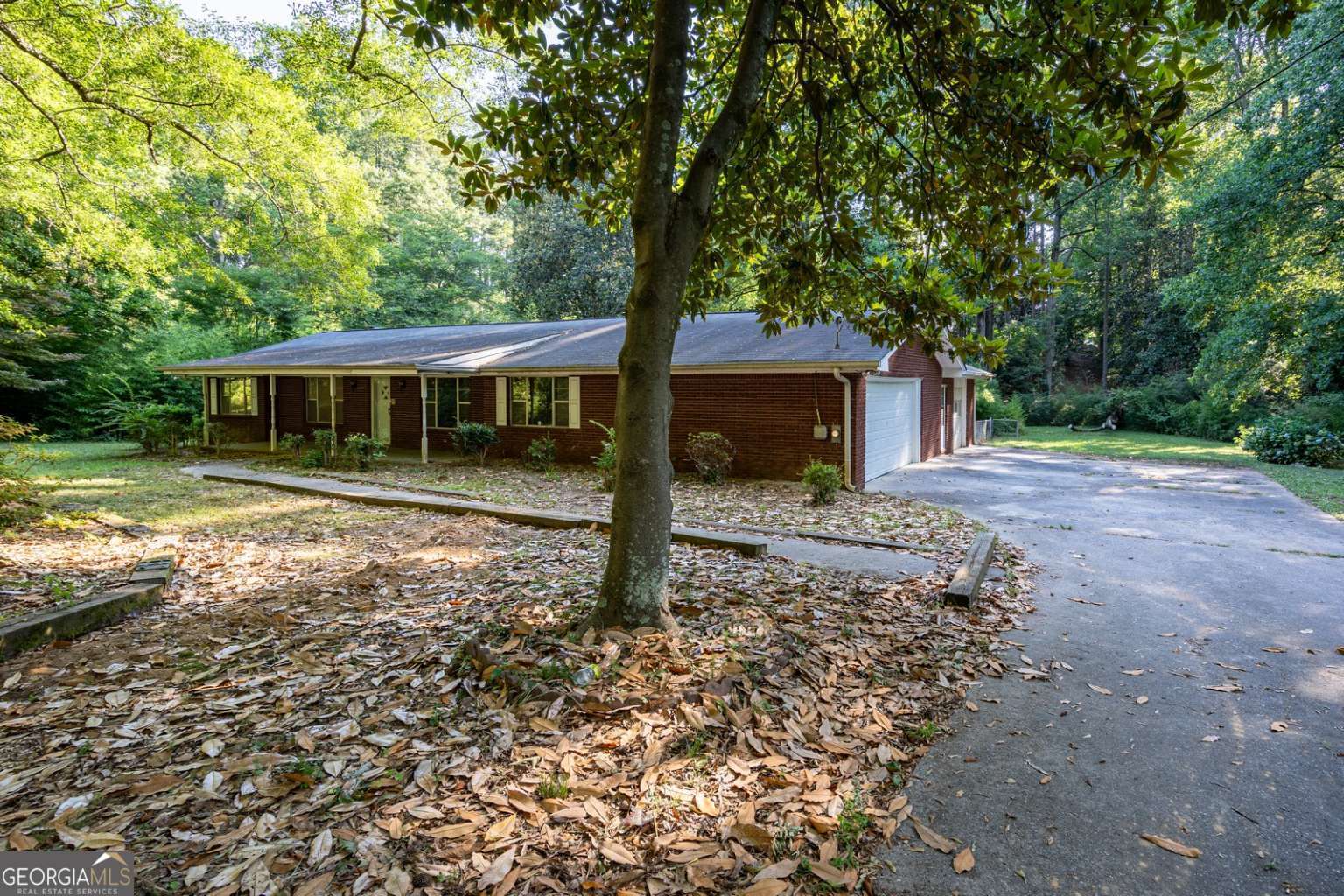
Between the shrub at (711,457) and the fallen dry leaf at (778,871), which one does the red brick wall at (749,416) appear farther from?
the fallen dry leaf at (778,871)

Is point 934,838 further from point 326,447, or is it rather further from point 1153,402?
point 1153,402

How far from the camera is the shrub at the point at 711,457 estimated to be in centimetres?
1291

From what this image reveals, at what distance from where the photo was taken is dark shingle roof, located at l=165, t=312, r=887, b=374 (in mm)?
12703

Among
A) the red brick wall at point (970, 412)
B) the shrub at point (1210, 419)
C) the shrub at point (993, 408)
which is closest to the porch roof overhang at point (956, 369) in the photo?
the red brick wall at point (970, 412)

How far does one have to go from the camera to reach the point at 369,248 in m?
14.2

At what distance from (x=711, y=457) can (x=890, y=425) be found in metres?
5.00

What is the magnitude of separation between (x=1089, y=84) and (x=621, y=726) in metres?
4.36

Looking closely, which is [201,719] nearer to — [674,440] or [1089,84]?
[1089,84]

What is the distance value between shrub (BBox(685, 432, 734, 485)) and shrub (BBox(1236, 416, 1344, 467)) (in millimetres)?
15315

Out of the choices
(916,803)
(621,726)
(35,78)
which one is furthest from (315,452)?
(916,803)

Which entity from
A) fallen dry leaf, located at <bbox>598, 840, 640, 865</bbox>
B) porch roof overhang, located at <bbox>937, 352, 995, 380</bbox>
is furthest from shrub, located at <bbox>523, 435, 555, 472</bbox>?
fallen dry leaf, located at <bbox>598, 840, 640, 865</bbox>

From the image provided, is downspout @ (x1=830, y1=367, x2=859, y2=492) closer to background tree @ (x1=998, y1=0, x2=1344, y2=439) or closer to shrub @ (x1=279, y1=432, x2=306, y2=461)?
background tree @ (x1=998, y1=0, x2=1344, y2=439)

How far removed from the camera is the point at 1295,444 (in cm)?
1738

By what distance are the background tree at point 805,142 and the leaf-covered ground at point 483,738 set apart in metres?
0.78
